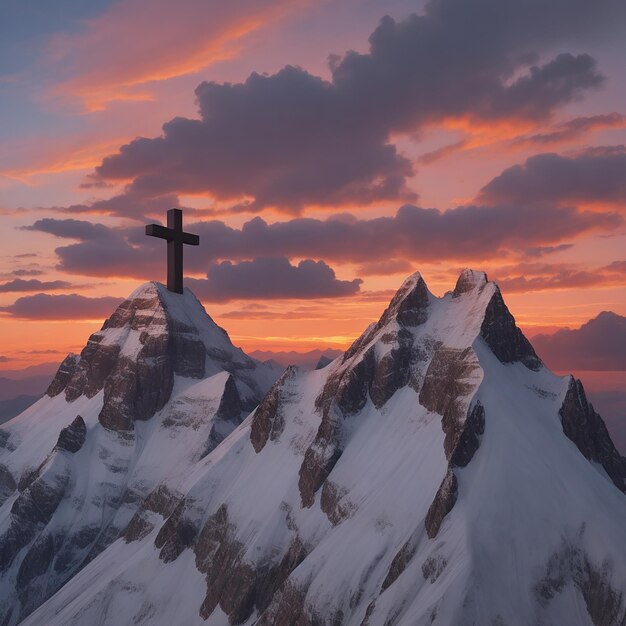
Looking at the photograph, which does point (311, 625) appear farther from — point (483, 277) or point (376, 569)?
point (483, 277)

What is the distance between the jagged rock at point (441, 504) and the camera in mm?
153375

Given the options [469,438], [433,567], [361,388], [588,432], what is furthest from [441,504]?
[361,388]

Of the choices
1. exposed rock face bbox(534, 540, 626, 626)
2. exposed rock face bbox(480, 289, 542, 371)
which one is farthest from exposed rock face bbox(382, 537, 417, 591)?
exposed rock face bbox(480, 289, 542, 371)

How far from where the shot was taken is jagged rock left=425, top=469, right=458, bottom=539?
153 m

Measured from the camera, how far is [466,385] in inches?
6688


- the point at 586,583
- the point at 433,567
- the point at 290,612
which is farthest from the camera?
the point at 290,612

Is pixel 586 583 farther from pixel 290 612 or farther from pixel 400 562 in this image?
pixel 290 612

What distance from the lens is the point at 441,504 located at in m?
154

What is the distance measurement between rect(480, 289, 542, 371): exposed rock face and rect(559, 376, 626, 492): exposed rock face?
11.4 m

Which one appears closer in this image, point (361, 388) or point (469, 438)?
point (469, 438)

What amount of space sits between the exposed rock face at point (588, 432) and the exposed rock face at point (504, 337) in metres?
11.4

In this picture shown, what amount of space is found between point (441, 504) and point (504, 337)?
43720 mm

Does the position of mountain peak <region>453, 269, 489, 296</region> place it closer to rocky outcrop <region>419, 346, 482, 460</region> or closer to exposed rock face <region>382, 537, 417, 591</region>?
rocky outcrop <region>419, 346, 482, 460</region>

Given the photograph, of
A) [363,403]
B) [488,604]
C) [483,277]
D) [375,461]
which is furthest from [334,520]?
[483,277]
